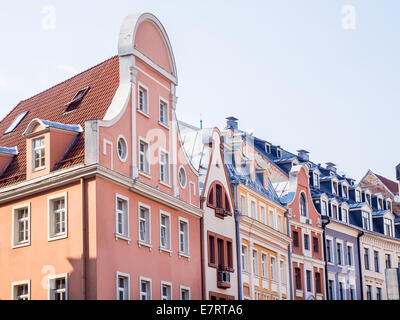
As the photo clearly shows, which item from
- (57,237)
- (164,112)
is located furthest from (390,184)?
(57,237)

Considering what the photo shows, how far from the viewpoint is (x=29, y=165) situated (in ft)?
135

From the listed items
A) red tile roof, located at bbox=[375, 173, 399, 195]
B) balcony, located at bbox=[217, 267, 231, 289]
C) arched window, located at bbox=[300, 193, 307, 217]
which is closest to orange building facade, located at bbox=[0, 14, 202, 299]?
balcony, located at bbox=[217, 267, 231, 289]

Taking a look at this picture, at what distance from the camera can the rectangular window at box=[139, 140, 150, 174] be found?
42781 mm

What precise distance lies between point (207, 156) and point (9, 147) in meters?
11.6

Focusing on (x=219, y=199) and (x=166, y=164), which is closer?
(x=166, y=164)

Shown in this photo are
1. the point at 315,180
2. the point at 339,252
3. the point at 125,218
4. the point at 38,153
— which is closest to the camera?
the point at 125,218

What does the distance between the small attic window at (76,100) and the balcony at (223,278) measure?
39.9 feet

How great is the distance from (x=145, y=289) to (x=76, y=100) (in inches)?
413

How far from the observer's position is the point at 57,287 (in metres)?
38.4

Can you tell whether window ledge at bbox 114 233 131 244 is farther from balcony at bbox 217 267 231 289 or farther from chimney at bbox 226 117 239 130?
chimney at bbox 226 117 239 130

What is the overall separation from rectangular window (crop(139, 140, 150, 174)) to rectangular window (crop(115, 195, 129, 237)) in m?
2.51

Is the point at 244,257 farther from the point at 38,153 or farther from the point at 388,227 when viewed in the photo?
the point at 388,227
